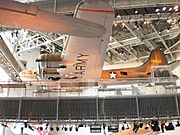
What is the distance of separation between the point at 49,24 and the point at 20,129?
9.19 metres

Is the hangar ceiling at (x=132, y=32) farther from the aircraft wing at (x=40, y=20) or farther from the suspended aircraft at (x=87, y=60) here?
the aircraft wing at (x=40, y=20)

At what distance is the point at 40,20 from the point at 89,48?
3.40 m

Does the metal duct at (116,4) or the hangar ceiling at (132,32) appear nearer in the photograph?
the metal duct at (116,4)

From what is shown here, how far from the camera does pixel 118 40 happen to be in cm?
1736

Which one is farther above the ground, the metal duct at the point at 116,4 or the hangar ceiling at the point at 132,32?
the hangar ceiling at the point at 132,32

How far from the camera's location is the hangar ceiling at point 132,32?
361 inches

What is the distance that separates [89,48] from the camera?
8.57 m

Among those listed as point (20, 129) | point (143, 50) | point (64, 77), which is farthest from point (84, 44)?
point (143, 50)

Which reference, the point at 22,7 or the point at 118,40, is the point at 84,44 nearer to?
the point at 22,7

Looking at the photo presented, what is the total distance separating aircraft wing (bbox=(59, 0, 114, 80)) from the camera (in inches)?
259

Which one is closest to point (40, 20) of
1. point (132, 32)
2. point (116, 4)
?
point (116, 4)

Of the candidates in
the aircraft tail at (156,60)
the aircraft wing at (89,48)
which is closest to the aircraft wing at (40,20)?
the aircraft wing at (89,48)

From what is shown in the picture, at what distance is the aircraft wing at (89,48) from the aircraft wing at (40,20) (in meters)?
1.06

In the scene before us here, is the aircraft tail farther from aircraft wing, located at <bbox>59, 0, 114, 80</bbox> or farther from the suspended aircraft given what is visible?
aircraft wing, located at <bbox>59, 0, 114, 80</bbox>
